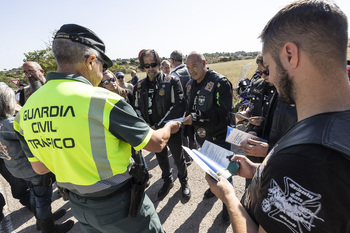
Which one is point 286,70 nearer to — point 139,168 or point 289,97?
point 289,97

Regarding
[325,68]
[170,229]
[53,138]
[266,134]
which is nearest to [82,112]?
[53,138]

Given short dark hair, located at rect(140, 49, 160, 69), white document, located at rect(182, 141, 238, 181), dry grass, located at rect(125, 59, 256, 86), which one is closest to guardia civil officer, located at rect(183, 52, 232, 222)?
short dark hair, located at rect(140, 49, 160, 69)

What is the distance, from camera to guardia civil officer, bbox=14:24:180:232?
1.17m

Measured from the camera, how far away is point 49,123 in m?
1.18

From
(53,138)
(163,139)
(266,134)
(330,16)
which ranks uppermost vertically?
(330,16)

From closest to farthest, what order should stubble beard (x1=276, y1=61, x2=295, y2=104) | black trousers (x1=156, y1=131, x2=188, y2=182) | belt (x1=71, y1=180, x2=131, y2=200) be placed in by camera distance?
stubble beard (x1=276, y1=61, x2=295, y2=104) < belt (x1=71, y1=180, x2=131, y2=200) < black trousers (x1=156, y1=131, x2=188, y2=182)

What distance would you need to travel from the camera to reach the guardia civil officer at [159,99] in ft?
9.89

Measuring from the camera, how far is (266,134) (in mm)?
2115

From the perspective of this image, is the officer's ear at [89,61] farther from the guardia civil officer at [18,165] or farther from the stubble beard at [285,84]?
the guardia civil officer at [18,165]

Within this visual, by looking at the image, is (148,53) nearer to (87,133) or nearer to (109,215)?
(87,133)

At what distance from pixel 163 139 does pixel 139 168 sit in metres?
0.30

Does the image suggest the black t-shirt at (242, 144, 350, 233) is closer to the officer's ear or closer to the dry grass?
the officer's ear

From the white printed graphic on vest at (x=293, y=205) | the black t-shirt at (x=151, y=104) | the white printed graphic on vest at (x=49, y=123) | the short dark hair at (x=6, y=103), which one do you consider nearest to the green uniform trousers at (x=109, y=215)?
the white printed graphic on vest at (x=49, y=123)

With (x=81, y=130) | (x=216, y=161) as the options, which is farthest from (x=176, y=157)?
(x=81, y=130)
